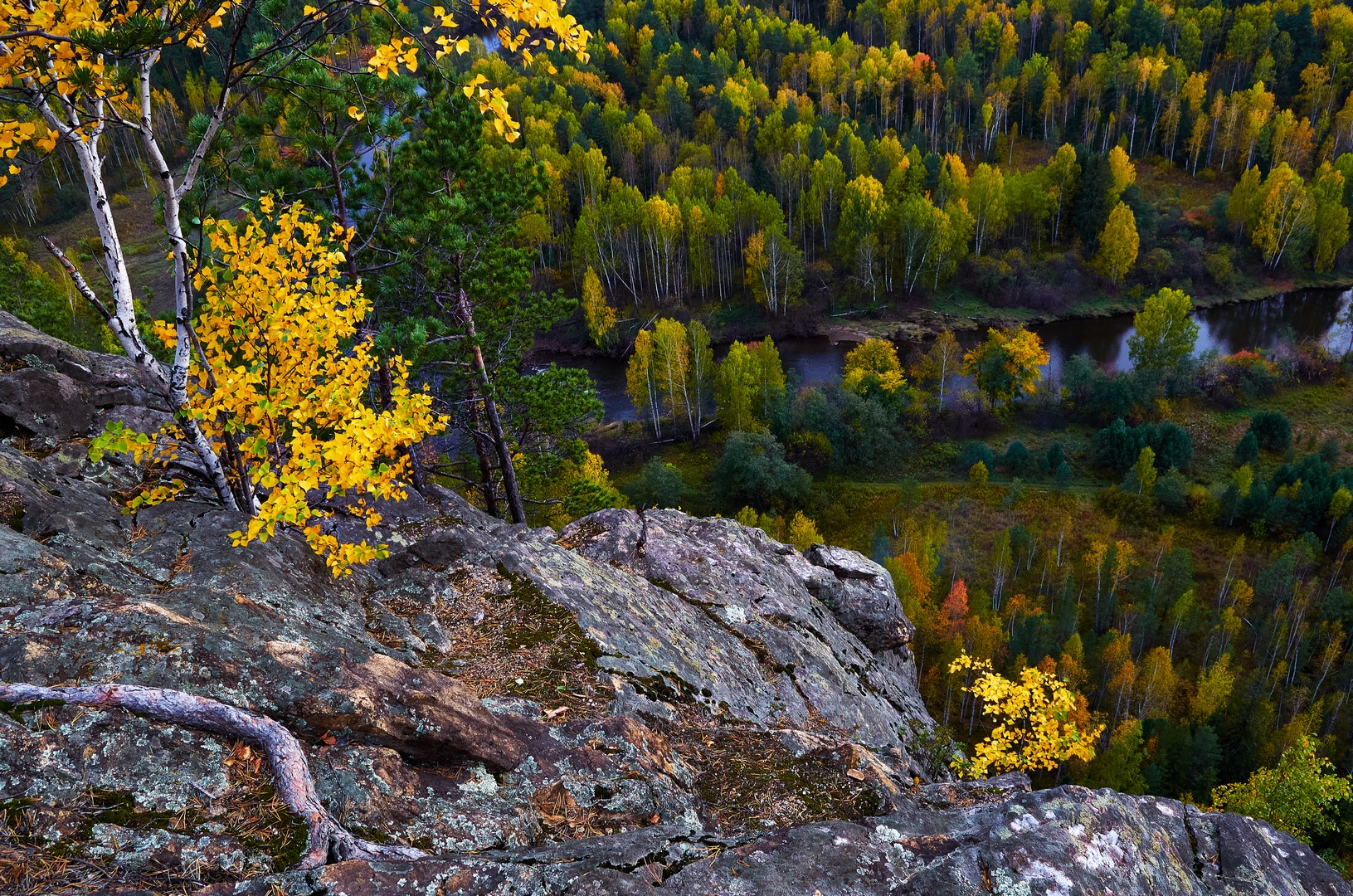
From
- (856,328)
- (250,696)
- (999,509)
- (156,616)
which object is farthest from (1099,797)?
(856,328)

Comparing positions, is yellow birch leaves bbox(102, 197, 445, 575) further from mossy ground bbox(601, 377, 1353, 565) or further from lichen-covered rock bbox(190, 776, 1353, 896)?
mossy ground bbox(601, 377, 1353, 565)

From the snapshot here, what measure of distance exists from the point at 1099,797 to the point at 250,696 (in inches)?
318

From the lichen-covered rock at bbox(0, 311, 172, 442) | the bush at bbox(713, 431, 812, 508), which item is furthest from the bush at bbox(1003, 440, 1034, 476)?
the lichen-covered rock at bbox(0, 311, 172, 442)

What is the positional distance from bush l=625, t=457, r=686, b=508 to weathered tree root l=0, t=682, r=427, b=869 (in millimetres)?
48186

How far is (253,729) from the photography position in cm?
578

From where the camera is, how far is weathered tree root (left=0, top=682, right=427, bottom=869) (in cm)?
535

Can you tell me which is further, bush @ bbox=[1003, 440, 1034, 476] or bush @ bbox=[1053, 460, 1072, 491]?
bush @ bbox=[1003, 440, 1034, 476]

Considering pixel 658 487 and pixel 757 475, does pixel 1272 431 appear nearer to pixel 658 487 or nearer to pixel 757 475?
pixel 757 475

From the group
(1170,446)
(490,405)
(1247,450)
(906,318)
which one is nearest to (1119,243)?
(906,318)

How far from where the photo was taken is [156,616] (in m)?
6.79

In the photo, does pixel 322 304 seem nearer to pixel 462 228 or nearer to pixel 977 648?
pixel 462 228

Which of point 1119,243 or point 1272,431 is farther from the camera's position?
point 1119,243

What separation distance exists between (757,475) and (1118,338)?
54958 mm

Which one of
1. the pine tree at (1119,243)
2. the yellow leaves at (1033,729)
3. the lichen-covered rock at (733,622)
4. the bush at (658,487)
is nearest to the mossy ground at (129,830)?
the lichen-covered rock at (733,622)
